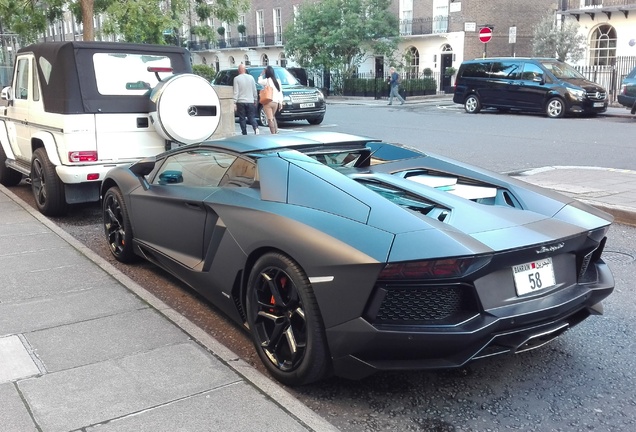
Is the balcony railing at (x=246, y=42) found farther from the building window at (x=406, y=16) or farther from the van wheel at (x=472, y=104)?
the van wheel at (x=472, y=104)

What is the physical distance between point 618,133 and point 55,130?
13.2 m

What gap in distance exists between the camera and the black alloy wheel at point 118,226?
5.91 meters

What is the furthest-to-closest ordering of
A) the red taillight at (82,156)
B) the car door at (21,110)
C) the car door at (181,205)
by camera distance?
the car door at (21,110) < the red taillight at (82,156) < the car door at (181,205)

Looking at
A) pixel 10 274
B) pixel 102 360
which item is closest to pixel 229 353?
pixel 102 360

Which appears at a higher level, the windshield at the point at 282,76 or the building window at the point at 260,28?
the building window at the point at 260,28

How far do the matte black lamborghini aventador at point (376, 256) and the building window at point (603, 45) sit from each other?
31.8 meters

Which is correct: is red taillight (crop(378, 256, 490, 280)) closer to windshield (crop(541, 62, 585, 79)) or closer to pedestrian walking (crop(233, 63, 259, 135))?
pedestrian walking (crop(233, 63, 259, 135))

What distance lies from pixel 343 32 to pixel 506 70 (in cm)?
1806

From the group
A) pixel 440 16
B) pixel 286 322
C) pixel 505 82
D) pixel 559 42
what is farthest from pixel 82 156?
pixel 440 16

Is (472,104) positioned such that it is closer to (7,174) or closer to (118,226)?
(7,174)

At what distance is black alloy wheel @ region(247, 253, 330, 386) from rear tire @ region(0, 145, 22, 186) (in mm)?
7704

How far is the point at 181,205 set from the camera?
4820mm

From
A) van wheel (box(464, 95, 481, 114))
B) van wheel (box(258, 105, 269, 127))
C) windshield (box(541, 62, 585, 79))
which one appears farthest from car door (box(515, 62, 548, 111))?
van wheel (box(258, 105, 269, 127))

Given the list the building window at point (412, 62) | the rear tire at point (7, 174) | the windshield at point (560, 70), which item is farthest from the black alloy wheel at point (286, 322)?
the building window at point (412, 62)
